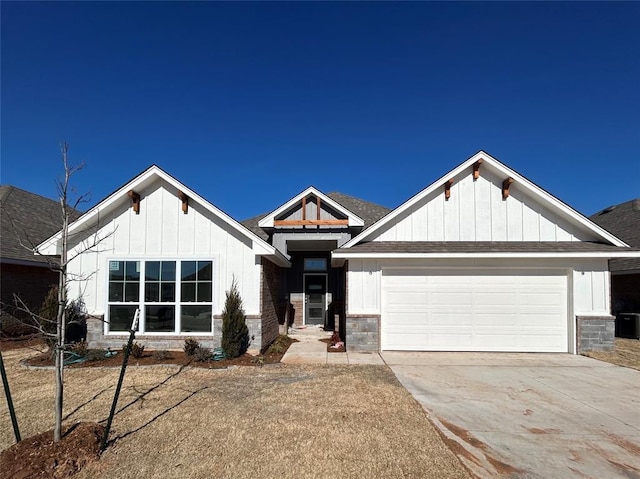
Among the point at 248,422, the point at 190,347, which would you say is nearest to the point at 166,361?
the point at 190,347

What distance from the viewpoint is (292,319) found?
1748cm

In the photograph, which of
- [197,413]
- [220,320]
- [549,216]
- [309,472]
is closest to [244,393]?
[197,413]

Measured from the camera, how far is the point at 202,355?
957 cm

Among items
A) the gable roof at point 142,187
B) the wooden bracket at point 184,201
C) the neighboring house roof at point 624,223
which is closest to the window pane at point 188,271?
the wooden bracket at point 184,201

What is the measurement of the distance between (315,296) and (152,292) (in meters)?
8.23

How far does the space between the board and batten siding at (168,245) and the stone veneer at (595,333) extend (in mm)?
9094

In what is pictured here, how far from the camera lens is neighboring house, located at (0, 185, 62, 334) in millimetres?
13383

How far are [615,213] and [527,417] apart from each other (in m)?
19.6

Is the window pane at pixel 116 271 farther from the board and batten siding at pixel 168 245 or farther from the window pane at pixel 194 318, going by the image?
the window pane at pixel 194 318

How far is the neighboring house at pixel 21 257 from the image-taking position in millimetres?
13383

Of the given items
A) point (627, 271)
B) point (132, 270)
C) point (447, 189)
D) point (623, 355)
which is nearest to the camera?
point (623, 355)

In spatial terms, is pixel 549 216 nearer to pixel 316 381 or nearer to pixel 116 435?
pixel 316 381

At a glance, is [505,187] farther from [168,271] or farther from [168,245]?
[168,271]

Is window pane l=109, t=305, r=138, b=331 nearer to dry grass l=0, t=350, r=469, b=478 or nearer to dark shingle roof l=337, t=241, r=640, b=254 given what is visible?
dry grass l=0, t=350, r=469, b=478
